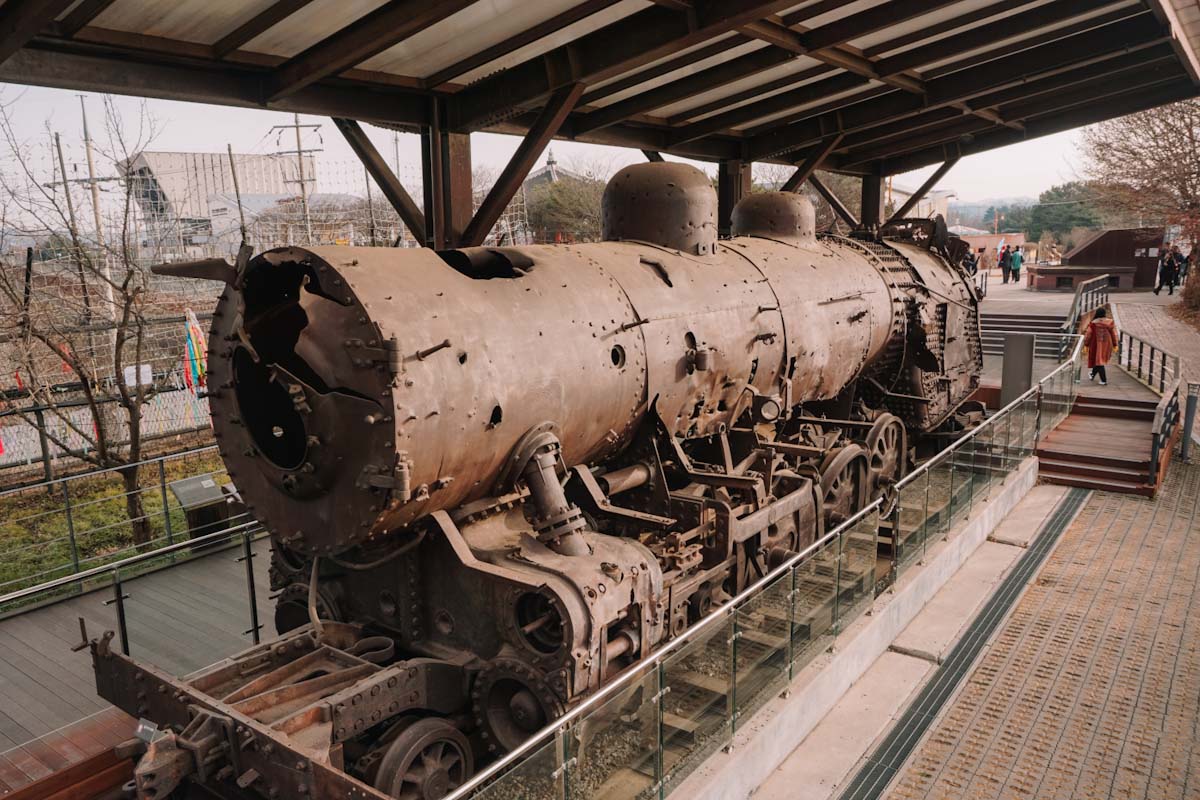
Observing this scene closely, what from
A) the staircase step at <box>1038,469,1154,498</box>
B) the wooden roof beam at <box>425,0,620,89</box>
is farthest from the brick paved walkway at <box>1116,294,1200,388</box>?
the wooden roof beam at <box>425,0,620,89</box>

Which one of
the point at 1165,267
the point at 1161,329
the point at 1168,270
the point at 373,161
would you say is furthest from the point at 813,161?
the point at 1165,267

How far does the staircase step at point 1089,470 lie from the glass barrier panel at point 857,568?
662 cm

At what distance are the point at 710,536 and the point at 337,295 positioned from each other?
3.44m

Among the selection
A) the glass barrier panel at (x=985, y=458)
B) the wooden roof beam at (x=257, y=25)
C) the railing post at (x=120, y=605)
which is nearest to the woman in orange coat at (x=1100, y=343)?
the glass barrier panel at (x=985, y=458)

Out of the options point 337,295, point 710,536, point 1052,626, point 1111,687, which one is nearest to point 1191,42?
point 1052,626

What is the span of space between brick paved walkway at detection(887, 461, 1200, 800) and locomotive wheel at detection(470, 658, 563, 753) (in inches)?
97.1

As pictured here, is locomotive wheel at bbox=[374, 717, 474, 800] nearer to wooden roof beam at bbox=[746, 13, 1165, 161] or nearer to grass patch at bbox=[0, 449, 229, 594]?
grass patch at bbox=[0, 449, 229, 594]

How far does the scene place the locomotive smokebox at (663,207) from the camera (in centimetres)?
752

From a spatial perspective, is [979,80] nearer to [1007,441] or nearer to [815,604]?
[1007,441]

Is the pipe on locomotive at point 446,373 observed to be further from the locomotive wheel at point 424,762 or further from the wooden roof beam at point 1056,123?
the wooden roof beam at point 1056,123

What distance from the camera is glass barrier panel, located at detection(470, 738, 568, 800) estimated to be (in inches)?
149

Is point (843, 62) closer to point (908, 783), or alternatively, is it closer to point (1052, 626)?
point (1052, 626)

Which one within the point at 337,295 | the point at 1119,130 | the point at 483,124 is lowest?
the point at 337,295

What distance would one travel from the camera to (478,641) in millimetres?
5348
